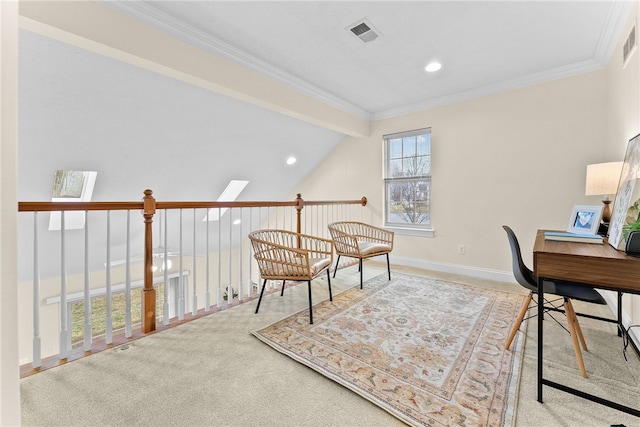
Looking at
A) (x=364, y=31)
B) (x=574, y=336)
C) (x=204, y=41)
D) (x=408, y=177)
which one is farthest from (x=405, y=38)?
(x=574, y=336)

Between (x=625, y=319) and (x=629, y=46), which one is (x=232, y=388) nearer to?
(x=625, y=319)

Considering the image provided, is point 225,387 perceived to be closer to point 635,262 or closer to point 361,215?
point 635,262

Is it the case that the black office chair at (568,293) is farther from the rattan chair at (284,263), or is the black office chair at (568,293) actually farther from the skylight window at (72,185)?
the skylight window at (72,185)

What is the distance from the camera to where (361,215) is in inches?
187

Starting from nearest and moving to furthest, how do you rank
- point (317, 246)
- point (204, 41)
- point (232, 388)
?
point (232, 388) < point (204, 41) < point (317, 246)

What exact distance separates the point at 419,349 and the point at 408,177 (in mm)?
2902

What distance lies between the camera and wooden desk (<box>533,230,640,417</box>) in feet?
3.99

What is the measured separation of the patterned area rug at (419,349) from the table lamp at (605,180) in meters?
1.09

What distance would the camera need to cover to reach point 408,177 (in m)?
4.28

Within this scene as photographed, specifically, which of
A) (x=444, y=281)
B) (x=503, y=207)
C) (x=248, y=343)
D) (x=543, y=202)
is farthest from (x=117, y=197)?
(x=543, y=202)

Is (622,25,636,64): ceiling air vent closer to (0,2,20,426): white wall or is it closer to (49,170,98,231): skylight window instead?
(0,2,20,426): white wall

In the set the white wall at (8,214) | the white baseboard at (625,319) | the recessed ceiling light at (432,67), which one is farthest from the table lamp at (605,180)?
the white wall at (8,214)

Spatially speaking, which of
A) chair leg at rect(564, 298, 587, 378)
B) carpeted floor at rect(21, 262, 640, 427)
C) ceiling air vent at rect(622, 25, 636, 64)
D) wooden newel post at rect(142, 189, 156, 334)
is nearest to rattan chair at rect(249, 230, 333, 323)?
carpeted floor at rect(21, 262, 640, 427)

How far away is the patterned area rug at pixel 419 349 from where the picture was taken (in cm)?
138
